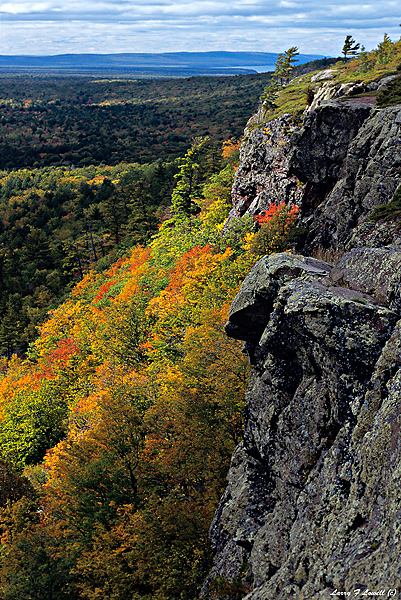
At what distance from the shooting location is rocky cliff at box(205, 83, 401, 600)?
7305 mm

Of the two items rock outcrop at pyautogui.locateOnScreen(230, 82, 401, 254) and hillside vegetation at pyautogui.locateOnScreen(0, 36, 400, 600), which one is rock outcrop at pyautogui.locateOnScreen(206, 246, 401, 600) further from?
rock outcrop at pyautogui.locateOnScreen(230, 82, 401, 254)

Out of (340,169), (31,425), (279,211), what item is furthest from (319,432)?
(31,425)

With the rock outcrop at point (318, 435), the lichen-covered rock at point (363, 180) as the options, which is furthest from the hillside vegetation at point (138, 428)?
the lichen-covered rock at point (363, 180)

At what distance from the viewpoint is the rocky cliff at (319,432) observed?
288 inches

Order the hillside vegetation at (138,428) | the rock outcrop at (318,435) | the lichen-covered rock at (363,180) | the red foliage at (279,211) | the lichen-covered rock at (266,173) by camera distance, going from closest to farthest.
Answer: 1. the rock outcrop at (318,435)
2. the hillside vegetation at (138,428)
3. the lichen-covered rock at (363,180)
4. the red foliage at (279,211)
5. the lichen-covered rock at (266,173)

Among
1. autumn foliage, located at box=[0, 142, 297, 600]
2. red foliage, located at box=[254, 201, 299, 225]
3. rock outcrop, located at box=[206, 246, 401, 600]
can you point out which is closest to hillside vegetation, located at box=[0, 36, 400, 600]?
autumn foliage, located at box=[0, 142, 297, 600]

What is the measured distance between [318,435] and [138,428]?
41.6ft

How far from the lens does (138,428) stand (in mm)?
20438

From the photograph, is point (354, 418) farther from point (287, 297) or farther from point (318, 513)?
point (287, 297)

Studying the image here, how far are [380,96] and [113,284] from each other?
42.7 metres

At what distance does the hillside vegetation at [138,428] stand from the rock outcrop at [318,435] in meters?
2.41

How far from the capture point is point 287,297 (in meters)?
11.2

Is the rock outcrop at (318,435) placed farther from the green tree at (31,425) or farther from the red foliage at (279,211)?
the green tree at (31,425)

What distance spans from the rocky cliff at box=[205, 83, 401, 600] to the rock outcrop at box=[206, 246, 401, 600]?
30 millimetres
